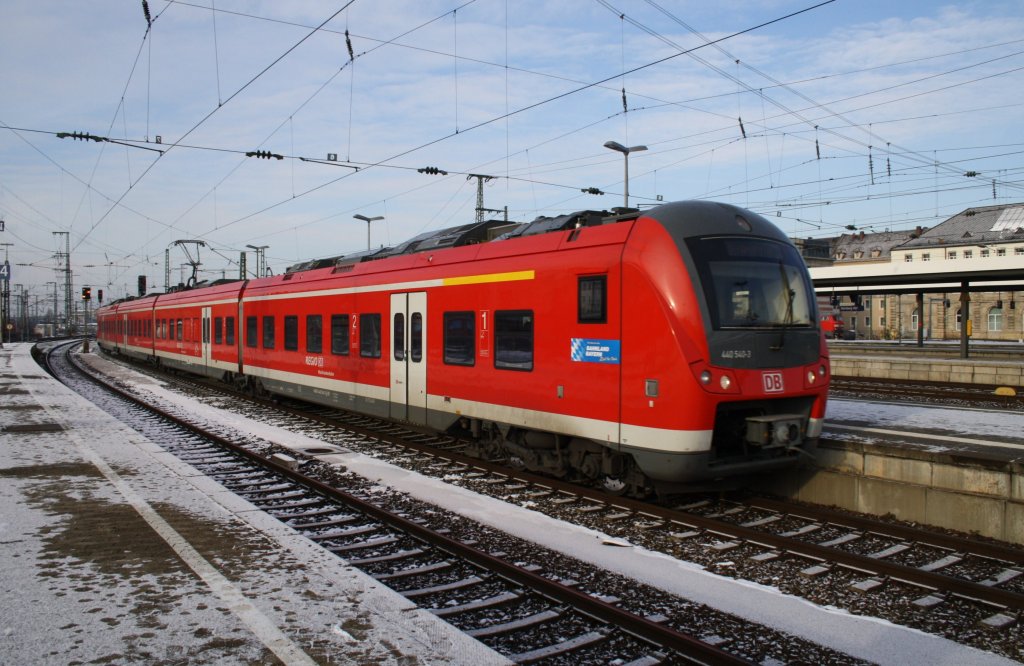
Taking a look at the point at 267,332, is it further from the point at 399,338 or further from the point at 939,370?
the point at 939,370

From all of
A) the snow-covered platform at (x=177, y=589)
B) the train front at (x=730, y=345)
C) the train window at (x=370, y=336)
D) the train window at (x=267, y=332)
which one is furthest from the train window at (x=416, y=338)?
the train window at (x=267, y=332)

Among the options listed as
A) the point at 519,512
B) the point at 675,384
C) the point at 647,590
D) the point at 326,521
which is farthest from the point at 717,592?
the point at 326,521

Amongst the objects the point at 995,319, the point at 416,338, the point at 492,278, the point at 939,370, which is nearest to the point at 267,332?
the point at 416,338

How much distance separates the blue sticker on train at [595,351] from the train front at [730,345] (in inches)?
21.7

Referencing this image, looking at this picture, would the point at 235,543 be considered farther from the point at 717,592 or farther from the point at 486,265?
the point at 486,265

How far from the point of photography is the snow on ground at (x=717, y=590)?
4.81 metres

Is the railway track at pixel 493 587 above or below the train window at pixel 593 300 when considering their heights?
below

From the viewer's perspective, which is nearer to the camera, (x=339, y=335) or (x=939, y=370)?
(x=339, y=335)

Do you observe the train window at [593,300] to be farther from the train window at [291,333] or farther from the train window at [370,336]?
the train window at [291,333]

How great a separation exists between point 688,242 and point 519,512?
3.57 m

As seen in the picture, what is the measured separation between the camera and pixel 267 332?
18828mm

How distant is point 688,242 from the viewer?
25.5ft

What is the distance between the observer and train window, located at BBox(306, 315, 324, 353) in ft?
51.8

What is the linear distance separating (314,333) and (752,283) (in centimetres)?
1073
